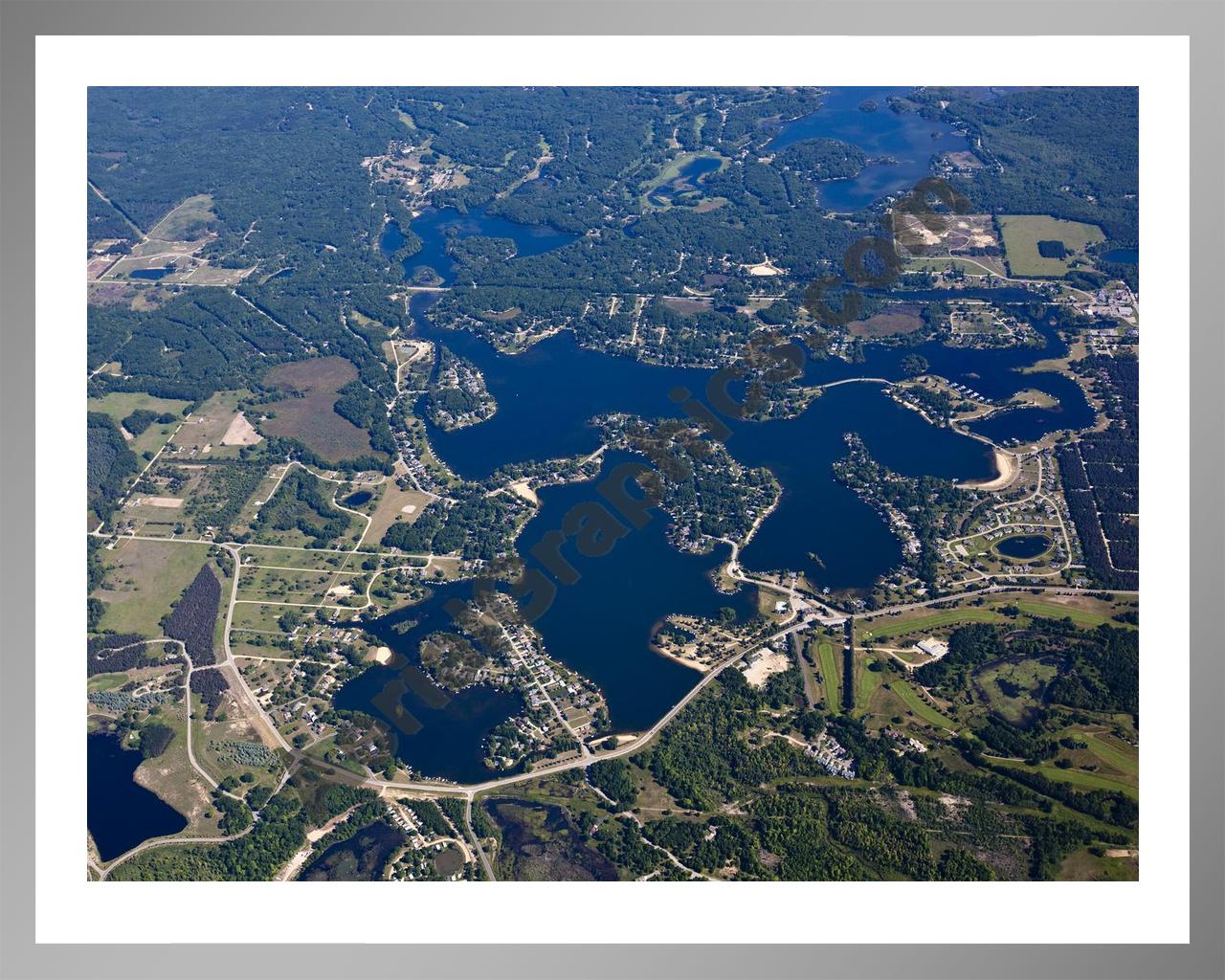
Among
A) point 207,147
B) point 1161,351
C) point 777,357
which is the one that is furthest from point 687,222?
point 1161,351

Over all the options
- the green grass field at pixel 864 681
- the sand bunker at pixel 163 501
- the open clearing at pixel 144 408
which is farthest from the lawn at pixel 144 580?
the green grass field at pixel 864 681

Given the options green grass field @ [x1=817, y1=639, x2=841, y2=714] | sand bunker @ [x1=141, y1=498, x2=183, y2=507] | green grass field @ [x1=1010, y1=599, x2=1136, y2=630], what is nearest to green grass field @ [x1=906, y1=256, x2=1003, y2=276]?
green grass field @ [x1=1010, y1=599, x2=1136, y2=630]

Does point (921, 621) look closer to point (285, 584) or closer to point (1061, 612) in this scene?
point (1061, 612)

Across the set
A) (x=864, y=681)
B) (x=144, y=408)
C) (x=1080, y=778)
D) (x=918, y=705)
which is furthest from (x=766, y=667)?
(x=144, y=408)

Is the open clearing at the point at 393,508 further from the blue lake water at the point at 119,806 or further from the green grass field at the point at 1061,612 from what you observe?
the green grass field at the point at 1061,612

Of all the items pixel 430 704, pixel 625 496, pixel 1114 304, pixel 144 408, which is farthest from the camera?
pixel 1114 304

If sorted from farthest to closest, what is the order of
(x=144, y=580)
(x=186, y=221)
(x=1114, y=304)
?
(x=186, y=221) → (x=1114, y=304) → (x=144, y=580)

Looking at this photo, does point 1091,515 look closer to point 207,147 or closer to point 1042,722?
point 1042,722
